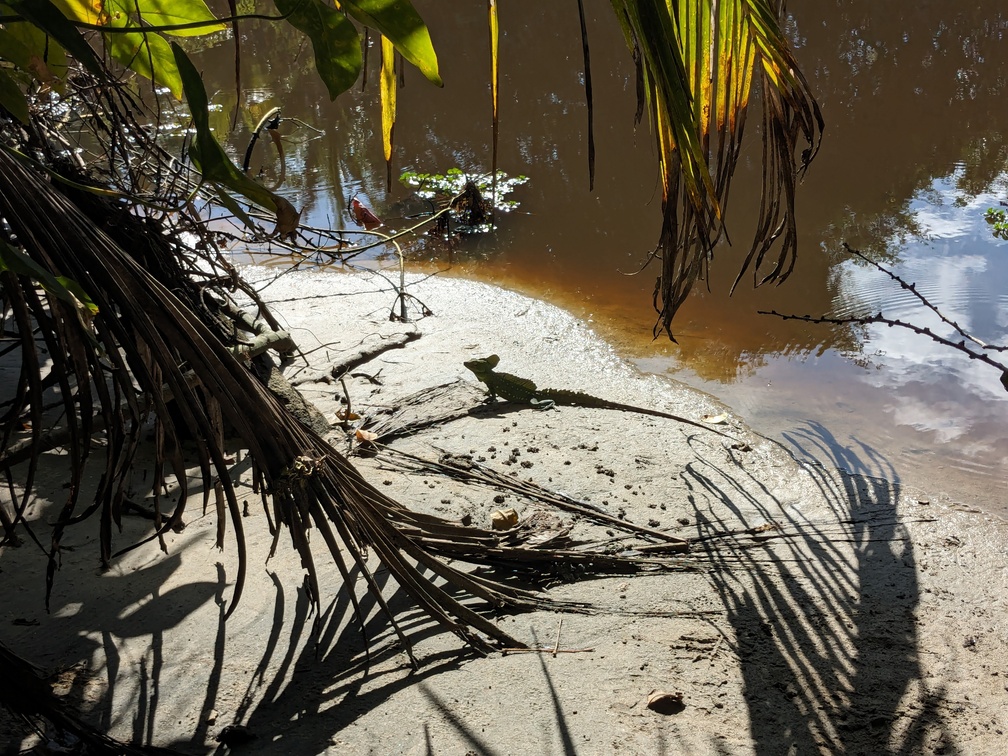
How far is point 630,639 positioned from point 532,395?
204 cm

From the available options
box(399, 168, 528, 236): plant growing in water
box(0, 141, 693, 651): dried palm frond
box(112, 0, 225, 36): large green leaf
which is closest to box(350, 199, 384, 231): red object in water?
box(399, 168, 528, 236): plant growing in water

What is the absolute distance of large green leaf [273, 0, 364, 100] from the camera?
1235 millimetres

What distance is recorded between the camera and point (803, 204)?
6988 mm

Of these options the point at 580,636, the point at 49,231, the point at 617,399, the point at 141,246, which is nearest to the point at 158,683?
the point at 580,636

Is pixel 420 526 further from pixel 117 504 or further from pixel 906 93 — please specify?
pixel 906 93

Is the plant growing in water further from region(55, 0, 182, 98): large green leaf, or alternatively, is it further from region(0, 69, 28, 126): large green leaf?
region(0, 69, 28, 126): large green leaf

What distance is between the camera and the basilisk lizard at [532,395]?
443 centimetres

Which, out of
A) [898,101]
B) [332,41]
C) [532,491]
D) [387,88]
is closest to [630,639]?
[532,491]

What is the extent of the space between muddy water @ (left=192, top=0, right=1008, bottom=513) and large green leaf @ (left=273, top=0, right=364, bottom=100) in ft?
3.78

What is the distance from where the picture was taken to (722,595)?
2.82 metres

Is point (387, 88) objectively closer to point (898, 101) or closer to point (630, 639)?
point (630, 639)

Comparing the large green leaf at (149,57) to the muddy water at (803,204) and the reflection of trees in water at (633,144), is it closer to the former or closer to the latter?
the muddy water at (803,204)

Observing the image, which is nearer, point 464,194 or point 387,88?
point 387,88

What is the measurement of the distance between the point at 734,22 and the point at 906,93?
29.0ft
